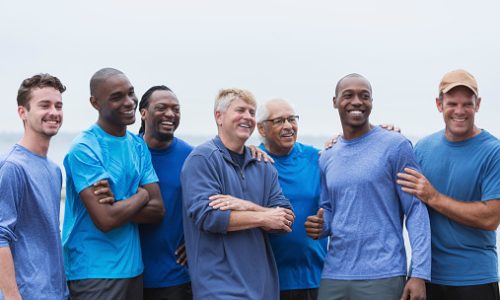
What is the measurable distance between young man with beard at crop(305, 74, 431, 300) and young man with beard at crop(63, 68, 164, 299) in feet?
4.16

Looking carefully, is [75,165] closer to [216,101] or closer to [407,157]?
[216,101]

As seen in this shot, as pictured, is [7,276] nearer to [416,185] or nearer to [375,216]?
[375,216]

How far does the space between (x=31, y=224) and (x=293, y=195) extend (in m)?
1.97

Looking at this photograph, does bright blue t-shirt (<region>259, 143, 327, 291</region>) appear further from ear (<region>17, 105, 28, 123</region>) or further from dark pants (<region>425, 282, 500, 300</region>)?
ear (<region>17, 105, 28, 123</region>)

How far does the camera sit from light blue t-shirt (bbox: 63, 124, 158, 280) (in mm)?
4332

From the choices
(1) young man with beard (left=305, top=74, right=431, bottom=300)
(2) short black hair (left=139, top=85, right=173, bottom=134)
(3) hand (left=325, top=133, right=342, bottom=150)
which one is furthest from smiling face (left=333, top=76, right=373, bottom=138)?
(2) short black hair (left=139, top=85, right=173, bottom=134)

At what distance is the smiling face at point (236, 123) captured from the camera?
4.44 meters

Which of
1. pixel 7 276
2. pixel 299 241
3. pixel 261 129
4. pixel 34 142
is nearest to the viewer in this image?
pixel 7 276

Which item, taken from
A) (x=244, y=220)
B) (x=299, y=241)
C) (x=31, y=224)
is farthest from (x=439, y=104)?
(x=31, y=224)

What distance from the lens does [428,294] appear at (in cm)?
465

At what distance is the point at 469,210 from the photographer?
14.6 ft

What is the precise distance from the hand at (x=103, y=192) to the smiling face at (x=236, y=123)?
84 cm

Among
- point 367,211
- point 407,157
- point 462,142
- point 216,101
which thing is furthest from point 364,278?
point 216,101

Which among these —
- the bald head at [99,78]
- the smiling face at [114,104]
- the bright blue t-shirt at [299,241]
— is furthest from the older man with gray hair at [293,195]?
the bald head at [99,78]
